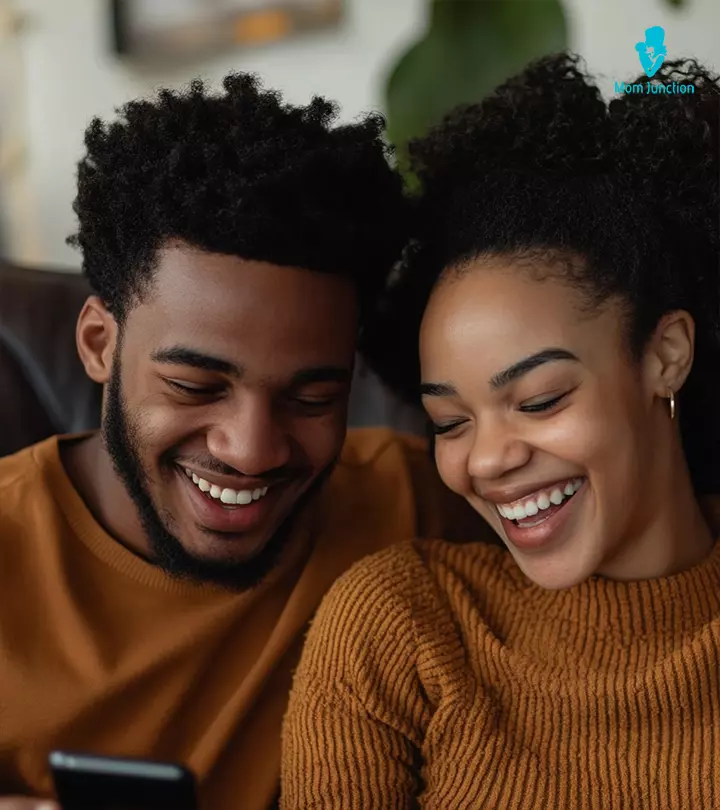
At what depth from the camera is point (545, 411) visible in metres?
1.02

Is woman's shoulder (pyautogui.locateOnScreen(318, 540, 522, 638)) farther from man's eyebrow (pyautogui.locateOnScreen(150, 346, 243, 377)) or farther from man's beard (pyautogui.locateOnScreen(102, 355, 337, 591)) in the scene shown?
man's eyebrow (pyautogui.locateOnScreen(150, 346, 243, 377))

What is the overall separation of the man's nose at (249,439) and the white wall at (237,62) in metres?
1.06

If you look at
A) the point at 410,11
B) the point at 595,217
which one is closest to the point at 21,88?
the point at 410,11

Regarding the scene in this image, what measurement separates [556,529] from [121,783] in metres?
0.53

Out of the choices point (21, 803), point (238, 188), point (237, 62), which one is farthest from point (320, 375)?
point (237, 62)

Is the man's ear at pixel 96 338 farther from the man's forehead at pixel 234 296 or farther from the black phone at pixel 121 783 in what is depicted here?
the black phone at pixel 121 783

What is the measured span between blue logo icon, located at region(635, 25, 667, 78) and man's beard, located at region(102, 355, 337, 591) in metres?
0.76

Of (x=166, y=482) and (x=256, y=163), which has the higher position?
(x=256, y=163)

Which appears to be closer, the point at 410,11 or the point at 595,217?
the point at 595,217

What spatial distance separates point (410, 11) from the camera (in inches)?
84.0

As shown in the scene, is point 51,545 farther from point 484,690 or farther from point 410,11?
point 410,11

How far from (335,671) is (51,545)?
1.32 ft

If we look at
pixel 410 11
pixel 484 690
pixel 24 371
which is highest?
pixel 410 11

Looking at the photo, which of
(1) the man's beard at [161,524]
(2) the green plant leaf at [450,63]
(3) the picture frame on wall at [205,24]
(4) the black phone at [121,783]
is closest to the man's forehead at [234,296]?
(1) the man's beard at [161,524]
